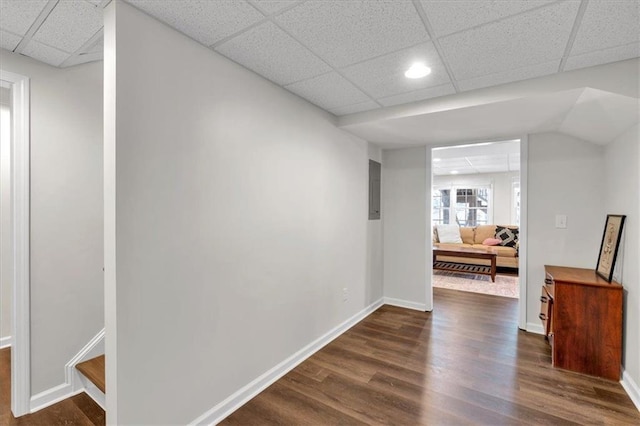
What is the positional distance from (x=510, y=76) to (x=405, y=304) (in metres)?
2.96

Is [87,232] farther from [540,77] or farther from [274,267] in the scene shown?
[540,77]

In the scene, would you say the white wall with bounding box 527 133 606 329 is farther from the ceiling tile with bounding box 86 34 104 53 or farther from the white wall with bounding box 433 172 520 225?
the white wall with bounding box 433 172 520 225

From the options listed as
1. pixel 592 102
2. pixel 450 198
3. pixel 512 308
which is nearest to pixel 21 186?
pixel 592 102

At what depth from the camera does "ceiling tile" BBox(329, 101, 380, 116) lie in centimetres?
276

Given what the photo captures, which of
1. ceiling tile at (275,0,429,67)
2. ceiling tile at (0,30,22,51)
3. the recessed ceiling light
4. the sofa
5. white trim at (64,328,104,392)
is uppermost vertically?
ceiling tile at (275,0,429,67)

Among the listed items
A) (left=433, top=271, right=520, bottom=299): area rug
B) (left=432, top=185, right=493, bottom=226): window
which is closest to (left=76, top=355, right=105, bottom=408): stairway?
(left=433, top=271, right=520, bottom=299): area rug

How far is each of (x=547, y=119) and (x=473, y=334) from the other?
2.25m

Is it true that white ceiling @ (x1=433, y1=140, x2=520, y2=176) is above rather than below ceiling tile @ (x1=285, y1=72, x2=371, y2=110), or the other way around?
above

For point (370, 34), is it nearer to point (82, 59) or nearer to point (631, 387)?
point (82, 59)

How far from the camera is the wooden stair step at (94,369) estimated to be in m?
1.88

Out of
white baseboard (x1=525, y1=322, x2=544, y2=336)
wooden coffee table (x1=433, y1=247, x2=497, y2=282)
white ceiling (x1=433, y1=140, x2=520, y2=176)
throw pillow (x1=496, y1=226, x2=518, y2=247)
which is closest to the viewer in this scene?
white baseboard (x1=525, y1=322, x2=544, y2=336)

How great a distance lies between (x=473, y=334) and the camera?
3207 mm

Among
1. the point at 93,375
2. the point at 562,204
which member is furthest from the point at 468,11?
the point at 93,375

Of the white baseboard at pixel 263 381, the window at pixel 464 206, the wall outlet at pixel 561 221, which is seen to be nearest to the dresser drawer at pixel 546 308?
the wall outlet at pixel 561 221
